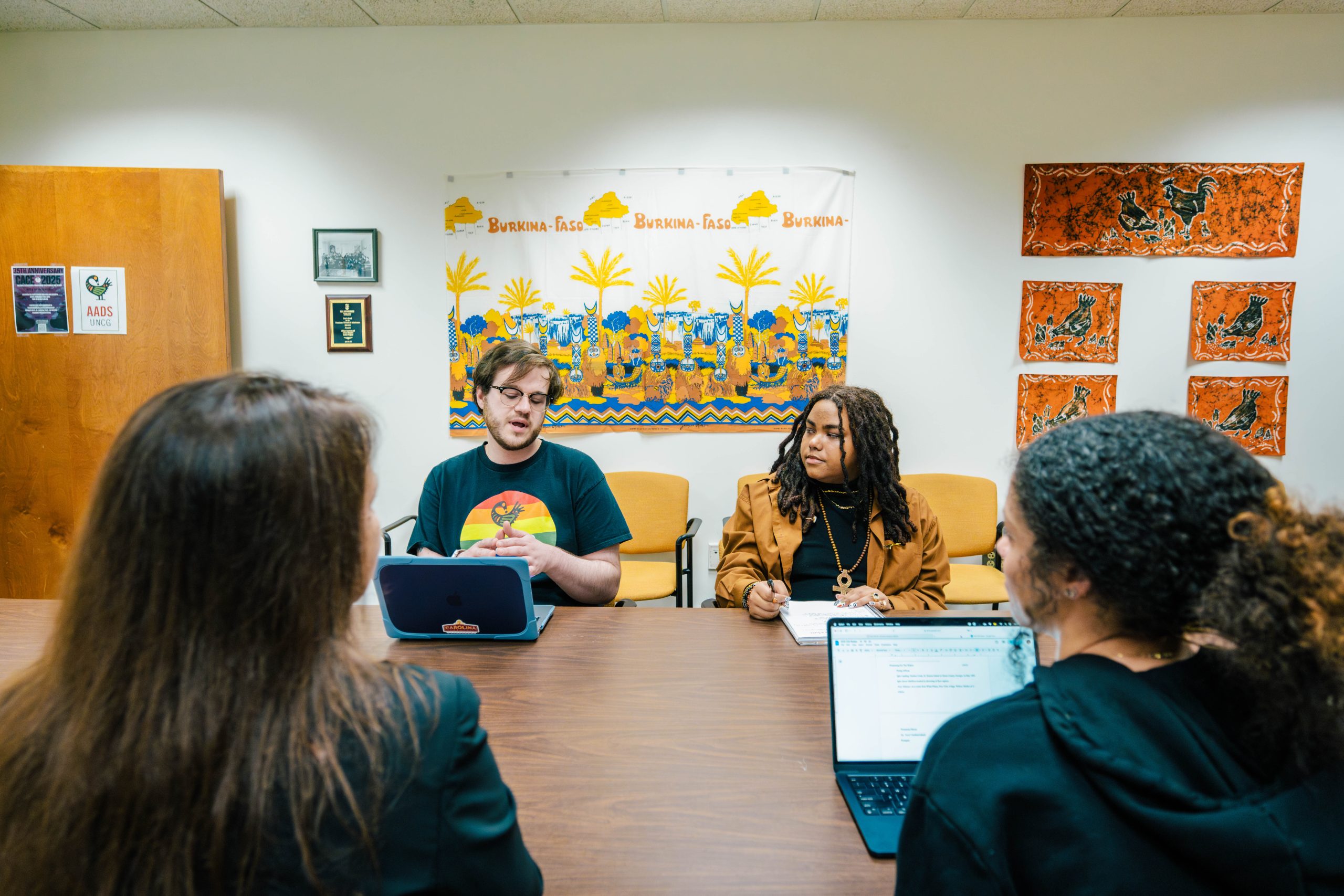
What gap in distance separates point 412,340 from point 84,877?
296 centimetres

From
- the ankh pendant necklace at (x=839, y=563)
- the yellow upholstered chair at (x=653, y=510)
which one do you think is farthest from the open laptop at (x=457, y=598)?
the yellow upholstered chair at (x=653, y=510)

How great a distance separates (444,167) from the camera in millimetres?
3215

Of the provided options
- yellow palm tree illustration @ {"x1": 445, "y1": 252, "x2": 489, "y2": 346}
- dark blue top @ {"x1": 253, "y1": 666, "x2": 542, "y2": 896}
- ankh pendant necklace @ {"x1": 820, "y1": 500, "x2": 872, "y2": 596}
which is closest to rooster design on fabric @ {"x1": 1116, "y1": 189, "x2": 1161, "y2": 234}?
ankh pendant necklace @ {"x1": 820, "y1": 500, "x2": 872, "y2": 596}

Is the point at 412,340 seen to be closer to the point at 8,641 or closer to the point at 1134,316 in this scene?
the point at 8,641

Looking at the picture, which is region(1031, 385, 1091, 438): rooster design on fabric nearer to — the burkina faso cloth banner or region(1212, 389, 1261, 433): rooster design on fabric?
region(1212, 389, 1261, 433): rooster design on fabric

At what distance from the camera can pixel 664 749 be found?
1.13 meters

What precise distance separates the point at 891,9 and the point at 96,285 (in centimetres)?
370

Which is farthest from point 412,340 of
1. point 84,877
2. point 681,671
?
point 84,877

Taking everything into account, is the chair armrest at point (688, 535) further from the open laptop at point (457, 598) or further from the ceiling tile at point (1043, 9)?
the ceiling tile at point (1043, 9)

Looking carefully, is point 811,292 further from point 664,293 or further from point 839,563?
point 839,563

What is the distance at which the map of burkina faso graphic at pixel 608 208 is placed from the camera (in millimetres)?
3184

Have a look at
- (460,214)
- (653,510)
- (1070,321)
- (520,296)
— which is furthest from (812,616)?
(460,214)

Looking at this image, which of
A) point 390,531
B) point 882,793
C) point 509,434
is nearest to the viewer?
point 882,793

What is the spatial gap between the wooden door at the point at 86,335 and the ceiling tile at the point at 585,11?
156cm
